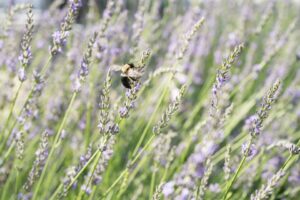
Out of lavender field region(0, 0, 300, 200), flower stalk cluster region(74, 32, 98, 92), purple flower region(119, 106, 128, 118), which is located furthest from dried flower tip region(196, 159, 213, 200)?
flower stalk cluster region(74, 32, 98, 92)

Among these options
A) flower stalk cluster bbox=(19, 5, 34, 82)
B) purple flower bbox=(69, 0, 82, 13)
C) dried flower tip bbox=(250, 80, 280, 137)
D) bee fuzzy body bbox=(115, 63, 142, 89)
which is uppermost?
purple flower bbox=(69, 0, 82, 13)

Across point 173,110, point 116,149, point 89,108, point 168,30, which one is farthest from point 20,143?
point 168,30

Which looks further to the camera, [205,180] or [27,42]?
[27,42]

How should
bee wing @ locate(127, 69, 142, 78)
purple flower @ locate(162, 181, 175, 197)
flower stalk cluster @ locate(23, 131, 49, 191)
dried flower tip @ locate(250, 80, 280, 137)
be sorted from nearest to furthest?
dried flower tip @ locate(250, 80, 280, 137) → bee wing @ locate(127, 69, 142, 78) → flower stalk cluster @ locate(23, 131, 49, 191) → purple flower @ locate(162, 181, 175, 197)

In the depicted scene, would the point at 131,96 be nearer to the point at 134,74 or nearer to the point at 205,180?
the point at 134,74

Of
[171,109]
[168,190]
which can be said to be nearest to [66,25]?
[171,109]

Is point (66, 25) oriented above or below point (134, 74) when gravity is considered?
above

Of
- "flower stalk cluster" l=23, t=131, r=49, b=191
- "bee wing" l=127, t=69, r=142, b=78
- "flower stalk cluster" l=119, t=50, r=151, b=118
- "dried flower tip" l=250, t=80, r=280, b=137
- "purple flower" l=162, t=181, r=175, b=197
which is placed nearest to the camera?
"dried flower tip" l=250, t=80, r=280, b=137

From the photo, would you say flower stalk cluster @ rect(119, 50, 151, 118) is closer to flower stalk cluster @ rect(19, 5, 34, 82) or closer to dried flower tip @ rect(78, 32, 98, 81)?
dried flower tip @ rect(78, 32, 98, 81)

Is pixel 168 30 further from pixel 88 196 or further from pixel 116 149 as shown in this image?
pixel 88 196

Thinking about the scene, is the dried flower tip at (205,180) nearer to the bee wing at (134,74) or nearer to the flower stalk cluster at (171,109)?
the flower stalk cluster at (171,109)
